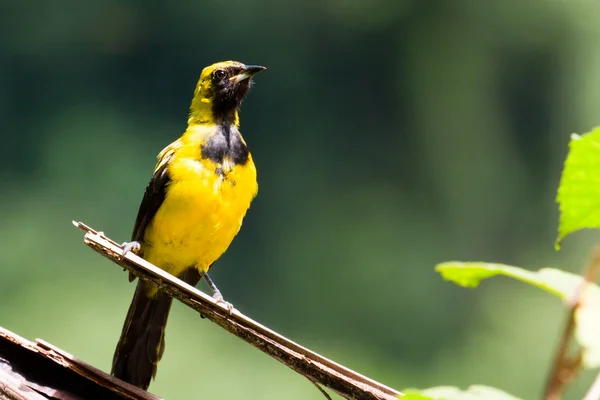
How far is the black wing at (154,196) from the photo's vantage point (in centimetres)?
301

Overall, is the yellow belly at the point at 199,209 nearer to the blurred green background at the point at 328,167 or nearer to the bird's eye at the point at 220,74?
the bird's eye at the point at 220,74

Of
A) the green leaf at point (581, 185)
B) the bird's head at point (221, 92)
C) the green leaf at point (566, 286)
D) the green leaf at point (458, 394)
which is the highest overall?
the bird's head at point (221, 92)

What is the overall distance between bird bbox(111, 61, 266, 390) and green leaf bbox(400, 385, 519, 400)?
2226 mm

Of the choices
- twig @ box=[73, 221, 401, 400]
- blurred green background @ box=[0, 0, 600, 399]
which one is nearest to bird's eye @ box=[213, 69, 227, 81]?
twig @ box=[73, 221, 401, 400]

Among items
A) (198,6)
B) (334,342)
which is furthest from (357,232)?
(198,6)

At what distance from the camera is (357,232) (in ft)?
39.2

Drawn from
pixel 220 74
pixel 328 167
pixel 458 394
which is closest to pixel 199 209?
pixel 220 74

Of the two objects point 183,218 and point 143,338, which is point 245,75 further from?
point 143,338

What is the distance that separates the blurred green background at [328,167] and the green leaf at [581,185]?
8.00 meters

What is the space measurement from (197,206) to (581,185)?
2.26 metres

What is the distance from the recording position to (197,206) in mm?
Answer: 2896

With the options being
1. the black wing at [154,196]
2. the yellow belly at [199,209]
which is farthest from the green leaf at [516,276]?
the black wing at [154,196]

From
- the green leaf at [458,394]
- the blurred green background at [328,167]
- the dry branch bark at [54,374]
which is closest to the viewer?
the green leaf at [458,394]

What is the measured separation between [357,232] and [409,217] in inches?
41.3
